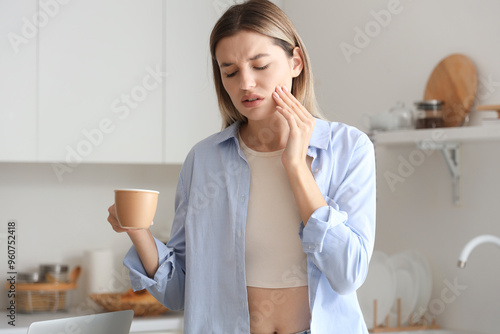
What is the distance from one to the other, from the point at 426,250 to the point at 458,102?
57 cm

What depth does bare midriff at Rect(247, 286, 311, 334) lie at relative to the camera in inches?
47.1

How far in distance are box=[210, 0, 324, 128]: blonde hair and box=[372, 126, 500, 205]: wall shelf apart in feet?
2.60

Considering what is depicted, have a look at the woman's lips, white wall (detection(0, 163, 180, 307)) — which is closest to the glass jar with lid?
the woman's lips

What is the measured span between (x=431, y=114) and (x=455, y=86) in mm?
147

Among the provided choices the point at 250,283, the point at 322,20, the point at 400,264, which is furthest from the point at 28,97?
the point at 250,283

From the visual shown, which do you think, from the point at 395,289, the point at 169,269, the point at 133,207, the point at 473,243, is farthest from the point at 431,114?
the point at 133,207

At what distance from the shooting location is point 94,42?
2.85 m

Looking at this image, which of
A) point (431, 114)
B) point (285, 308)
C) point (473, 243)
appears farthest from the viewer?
point (431, 114)

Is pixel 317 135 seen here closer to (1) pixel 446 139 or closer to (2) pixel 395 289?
(1) pixel 446 139

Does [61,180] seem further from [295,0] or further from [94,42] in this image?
[295,0]

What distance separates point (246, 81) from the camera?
1.19m

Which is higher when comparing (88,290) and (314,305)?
(314,305)

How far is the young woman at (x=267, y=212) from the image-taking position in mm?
1158

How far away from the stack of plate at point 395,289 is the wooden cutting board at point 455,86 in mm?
532
